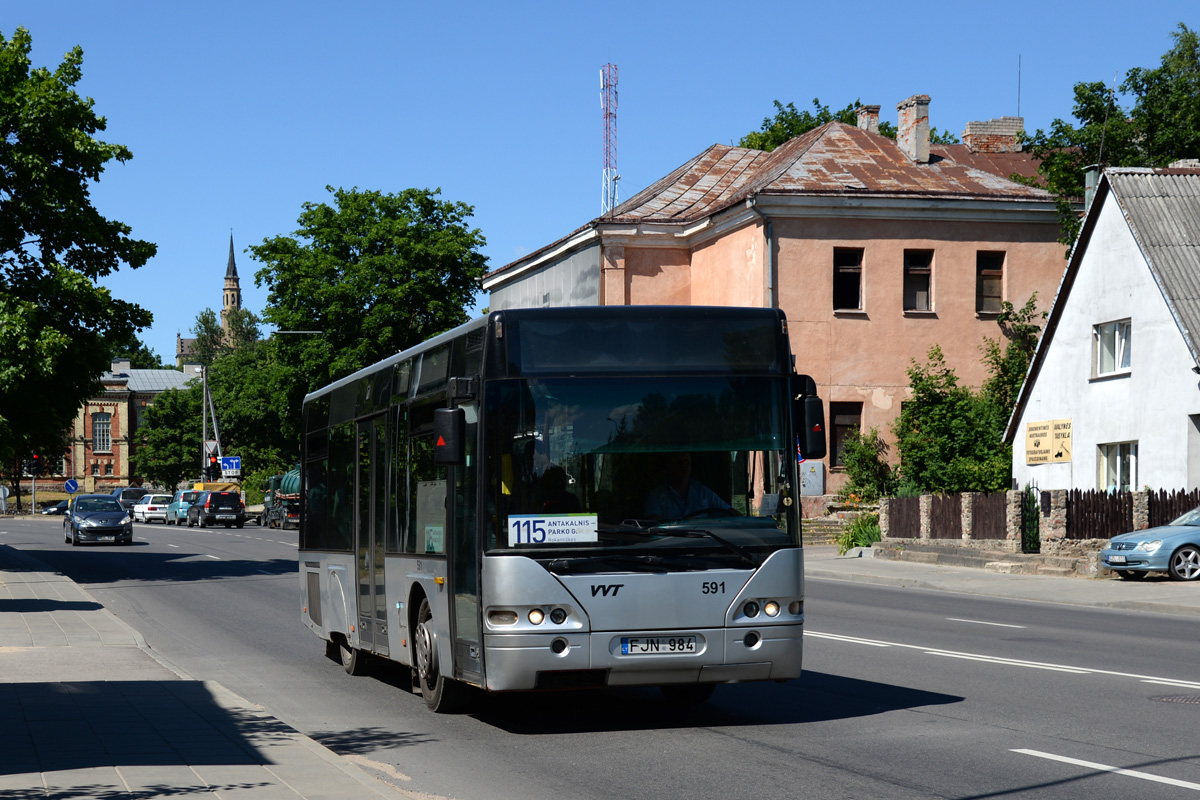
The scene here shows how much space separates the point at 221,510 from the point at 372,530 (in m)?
59.6

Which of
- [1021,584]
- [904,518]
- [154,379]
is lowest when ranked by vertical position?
[1021,584]

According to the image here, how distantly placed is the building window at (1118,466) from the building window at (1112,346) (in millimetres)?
1715

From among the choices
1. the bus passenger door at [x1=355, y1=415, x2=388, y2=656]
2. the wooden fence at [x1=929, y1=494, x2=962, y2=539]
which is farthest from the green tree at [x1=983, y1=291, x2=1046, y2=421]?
the bus passenger door at [x1=355, y1=415, x2=388, y2=656]

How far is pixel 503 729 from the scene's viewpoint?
32.8 feet

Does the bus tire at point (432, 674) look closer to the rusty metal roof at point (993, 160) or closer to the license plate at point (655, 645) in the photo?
the license plate at point (655, 645)

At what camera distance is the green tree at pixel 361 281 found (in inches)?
2496

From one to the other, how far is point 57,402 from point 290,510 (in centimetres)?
3287

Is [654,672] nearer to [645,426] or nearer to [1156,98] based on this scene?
[645,426]

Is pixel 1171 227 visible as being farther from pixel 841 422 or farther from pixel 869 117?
pixel 869 117

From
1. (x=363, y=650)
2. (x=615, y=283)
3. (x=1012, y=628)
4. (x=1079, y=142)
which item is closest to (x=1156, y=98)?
(x=1079, y=142)

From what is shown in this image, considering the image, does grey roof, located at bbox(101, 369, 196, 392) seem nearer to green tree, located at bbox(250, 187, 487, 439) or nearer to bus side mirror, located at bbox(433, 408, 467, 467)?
green tree, located at bbox(250, 187, 487, 439)

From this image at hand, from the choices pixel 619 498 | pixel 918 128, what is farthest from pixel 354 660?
pixel 918 128

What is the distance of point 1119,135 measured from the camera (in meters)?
43.6

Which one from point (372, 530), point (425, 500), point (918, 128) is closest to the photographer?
point (425, 500)
